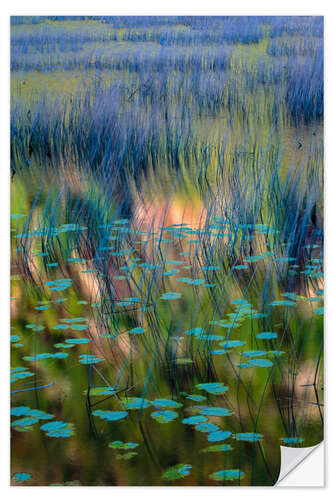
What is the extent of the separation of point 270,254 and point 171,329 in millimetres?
609

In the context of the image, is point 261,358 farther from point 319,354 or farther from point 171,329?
point 171,329

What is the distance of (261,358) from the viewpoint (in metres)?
2.17

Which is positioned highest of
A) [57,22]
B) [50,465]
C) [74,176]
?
[57,22]

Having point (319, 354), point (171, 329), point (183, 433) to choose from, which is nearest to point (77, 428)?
point (183, 433)

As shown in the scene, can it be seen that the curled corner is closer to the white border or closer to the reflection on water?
the reflection on water

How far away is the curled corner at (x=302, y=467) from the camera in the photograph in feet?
7.04

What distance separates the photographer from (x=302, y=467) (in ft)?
7.06

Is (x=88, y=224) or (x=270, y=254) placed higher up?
(x=88, y=224)
